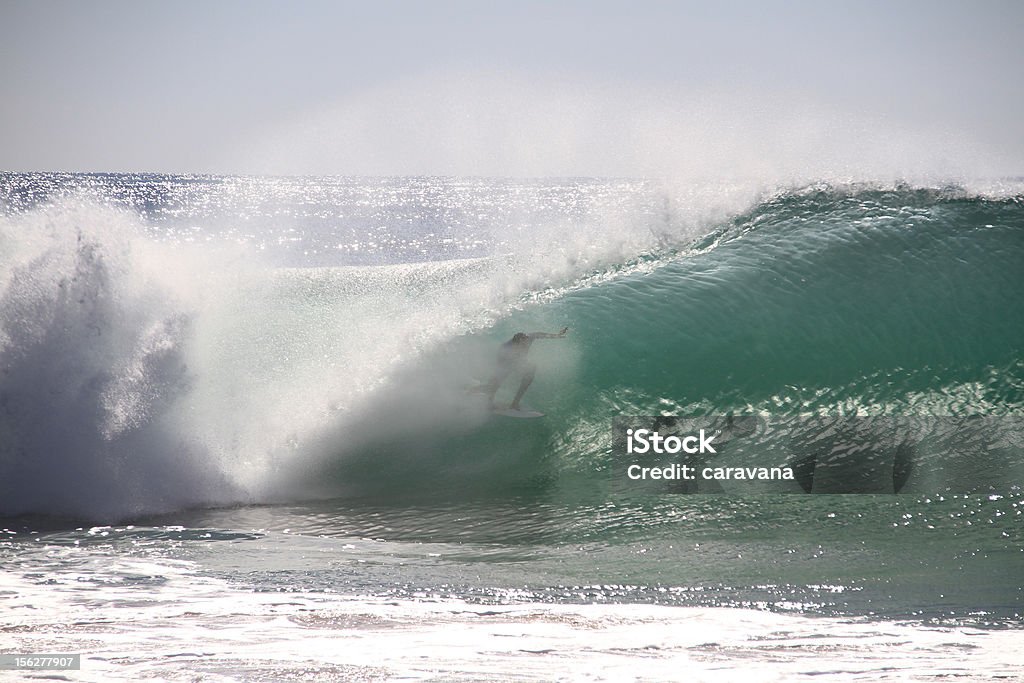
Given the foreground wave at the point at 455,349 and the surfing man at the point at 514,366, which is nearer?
the foreground wave at the point at 455,349

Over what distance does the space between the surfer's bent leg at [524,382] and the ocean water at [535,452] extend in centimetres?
14

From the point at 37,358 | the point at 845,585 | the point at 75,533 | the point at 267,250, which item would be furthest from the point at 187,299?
the point at 267,250

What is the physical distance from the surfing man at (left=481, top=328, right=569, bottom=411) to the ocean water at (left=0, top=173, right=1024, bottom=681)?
0.50 feet

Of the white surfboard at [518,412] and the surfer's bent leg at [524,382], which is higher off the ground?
the surfer's bent leg at [524,382]

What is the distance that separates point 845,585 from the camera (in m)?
5.17

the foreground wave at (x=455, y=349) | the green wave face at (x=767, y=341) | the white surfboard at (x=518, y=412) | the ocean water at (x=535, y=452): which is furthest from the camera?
the white surfboard at (x=518, y=412)

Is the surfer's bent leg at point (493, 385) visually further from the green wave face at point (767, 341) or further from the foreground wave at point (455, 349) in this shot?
the foreground wave at point (455, 349)

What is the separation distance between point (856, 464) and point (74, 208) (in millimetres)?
7717

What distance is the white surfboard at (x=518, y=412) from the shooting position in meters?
8.09

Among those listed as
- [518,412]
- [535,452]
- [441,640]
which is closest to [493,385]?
[518,412]

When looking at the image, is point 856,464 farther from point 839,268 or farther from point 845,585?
point 839,268

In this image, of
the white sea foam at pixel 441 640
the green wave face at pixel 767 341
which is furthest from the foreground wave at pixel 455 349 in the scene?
the white sea foam at pixel 441 640

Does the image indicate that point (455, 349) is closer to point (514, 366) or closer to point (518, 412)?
point (514, 366)

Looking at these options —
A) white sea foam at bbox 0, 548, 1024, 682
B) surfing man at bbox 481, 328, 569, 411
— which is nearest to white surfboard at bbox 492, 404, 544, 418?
surfing man at bbox 481, 328, 569, 411
